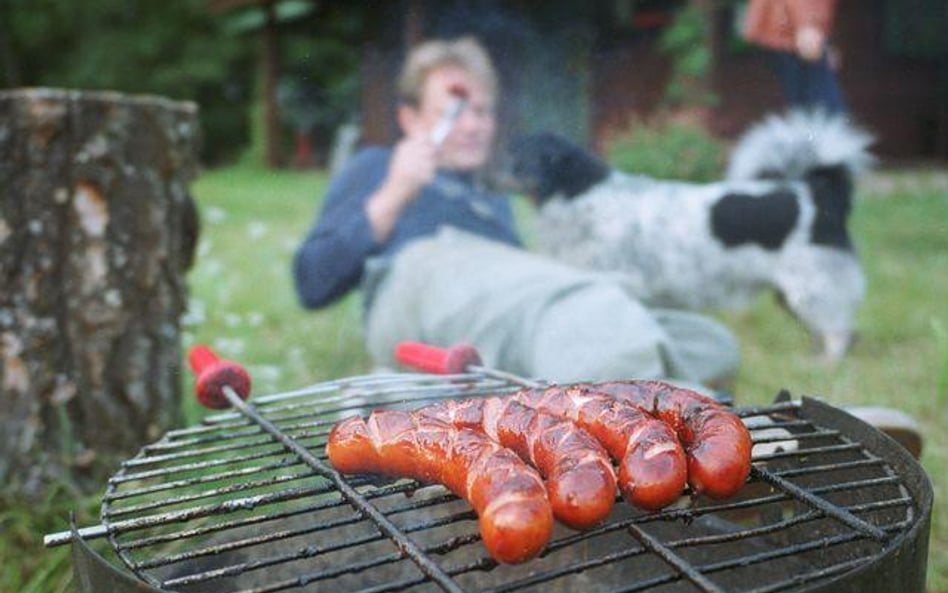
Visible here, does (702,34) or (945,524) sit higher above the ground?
(702,34)

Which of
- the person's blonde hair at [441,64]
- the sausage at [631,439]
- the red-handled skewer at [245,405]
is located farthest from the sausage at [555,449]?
the person's blonde hair at [441,64]

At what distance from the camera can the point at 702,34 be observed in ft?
32.3

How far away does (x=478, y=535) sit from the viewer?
44.4 inches

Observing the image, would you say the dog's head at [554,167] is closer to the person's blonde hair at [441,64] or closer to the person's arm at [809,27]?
the person's blonde hair at [441,64]

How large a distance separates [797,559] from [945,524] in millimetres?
1233

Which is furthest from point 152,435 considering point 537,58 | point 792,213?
point 537,58

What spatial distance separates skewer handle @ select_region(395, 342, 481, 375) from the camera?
6.40 ft

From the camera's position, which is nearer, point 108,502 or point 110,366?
point 108,502

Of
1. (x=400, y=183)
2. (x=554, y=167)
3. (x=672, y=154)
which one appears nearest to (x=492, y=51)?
(x=554, y=167)

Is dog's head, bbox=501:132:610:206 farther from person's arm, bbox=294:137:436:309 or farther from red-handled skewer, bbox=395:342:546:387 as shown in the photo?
red-handled skewer, bbox=395:342:546:387

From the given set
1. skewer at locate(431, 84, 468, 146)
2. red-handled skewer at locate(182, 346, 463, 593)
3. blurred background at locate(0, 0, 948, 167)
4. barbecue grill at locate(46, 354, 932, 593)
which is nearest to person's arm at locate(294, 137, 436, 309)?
skewer at locate(431, 84, 468, 146)

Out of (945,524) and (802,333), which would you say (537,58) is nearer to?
(802,333)

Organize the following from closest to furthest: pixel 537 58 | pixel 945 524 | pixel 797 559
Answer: pixel 797 559 < pixel 945 524 < pixel 537 58

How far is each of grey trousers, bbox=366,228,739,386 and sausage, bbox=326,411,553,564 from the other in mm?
1286
